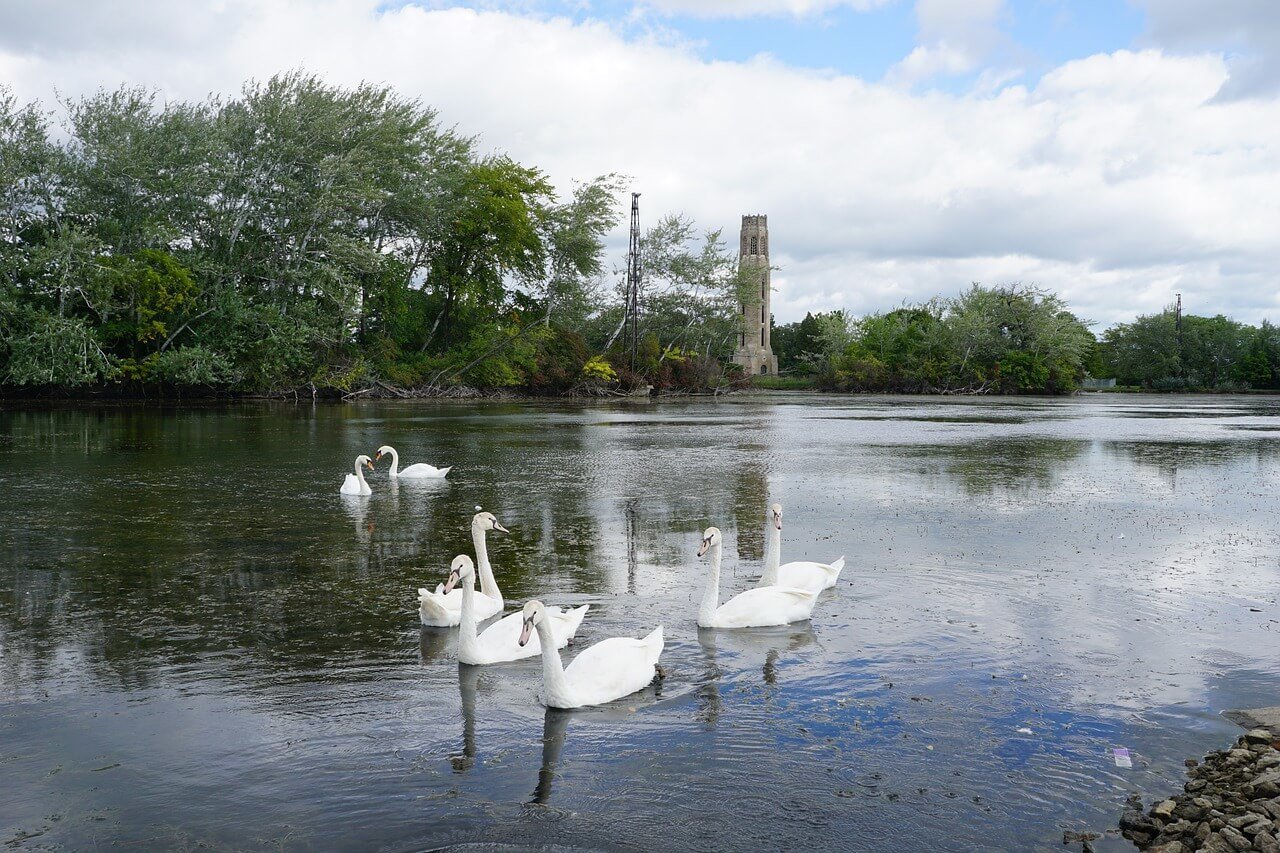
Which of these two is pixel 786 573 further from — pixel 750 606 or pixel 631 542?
pixel 631 542

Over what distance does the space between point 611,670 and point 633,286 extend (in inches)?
3041

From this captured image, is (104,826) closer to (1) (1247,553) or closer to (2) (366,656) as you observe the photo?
(2) (366,656)

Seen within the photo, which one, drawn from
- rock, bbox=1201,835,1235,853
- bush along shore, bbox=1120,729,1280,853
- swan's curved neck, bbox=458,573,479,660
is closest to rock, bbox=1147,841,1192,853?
bush along shore, bbox=1120,729,1280,853

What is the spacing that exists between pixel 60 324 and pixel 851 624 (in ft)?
135

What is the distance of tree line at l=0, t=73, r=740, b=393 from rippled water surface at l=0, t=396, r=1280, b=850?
29.0 metres

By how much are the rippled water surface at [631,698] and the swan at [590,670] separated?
14cm

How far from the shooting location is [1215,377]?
106m

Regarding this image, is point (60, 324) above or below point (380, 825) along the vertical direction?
above

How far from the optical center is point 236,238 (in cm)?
4903

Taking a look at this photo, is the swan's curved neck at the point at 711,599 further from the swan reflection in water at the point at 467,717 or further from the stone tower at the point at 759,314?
the stone tower at the point at 759,314

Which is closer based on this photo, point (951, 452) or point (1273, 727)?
point (1273, 727)

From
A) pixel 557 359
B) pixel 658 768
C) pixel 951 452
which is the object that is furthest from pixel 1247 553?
pixel 557 359

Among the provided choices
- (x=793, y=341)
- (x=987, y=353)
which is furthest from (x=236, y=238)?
(x=793, y=341)

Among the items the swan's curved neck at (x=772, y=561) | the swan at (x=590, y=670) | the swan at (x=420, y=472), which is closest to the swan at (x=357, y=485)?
the swan at (x=420, y=472)
